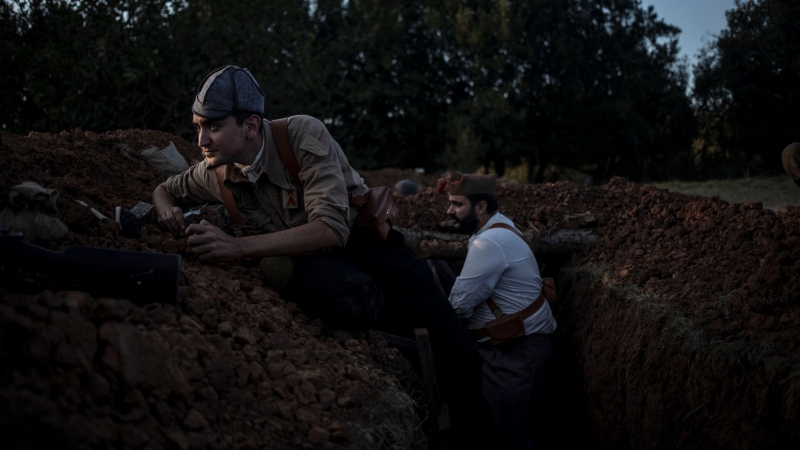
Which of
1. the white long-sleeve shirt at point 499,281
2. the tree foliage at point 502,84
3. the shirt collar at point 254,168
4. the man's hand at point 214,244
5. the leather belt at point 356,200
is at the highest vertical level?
the tree foliage at point 502,84

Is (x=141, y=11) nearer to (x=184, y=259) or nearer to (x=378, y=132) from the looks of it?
(x=184, y=259)

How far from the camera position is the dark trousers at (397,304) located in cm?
→ 313

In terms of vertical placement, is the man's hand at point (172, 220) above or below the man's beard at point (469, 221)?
above

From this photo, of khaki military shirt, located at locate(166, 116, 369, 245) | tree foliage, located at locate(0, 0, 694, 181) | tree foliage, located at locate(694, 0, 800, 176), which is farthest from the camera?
tree foliage, located at locate(0, 0, 694, 181)

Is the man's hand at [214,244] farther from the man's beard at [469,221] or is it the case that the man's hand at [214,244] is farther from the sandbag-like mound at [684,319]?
the man's beard at [469,221]

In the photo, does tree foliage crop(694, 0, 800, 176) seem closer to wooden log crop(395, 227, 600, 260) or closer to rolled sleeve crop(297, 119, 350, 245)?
wooden log crop(395, 227, 600, 260)

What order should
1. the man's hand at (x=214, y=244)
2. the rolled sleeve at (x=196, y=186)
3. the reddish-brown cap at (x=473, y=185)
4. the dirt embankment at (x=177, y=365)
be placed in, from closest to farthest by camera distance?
1. the dirt embankment at (x=177, y=365)
2. the man's hand at (x=214, y=244)
3. the rolled sleeve at (x=196, y=186)
4. the reddish-brown cap at (x=473, y=185)

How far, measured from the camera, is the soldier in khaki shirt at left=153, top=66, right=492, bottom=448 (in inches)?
Answer: 116

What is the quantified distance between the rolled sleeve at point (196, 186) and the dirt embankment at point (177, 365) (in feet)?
0.92

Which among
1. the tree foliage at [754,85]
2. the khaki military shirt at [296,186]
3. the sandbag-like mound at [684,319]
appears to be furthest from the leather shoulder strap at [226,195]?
the tree foliage at [754,85]

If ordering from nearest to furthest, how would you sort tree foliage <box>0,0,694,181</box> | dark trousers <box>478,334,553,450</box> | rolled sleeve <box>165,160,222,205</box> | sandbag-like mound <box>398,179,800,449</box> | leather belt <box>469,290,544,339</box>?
sandbag-like mound <box>398,179,800,449</box> < rolled sleeve <box>165,160,222,205</box> < dark trousers <box>478,334,553,450</box> < leather belt <box>469,290,544,339</box> < tree foliage <box>0,0,694,181</box>

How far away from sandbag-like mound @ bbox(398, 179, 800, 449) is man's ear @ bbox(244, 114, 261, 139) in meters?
2.72

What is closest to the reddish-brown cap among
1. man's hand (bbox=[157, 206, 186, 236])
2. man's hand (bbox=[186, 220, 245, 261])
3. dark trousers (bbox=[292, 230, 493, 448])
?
dark trousers (bbox=[292, 230, 493, 448])

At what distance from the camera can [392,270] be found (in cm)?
348
